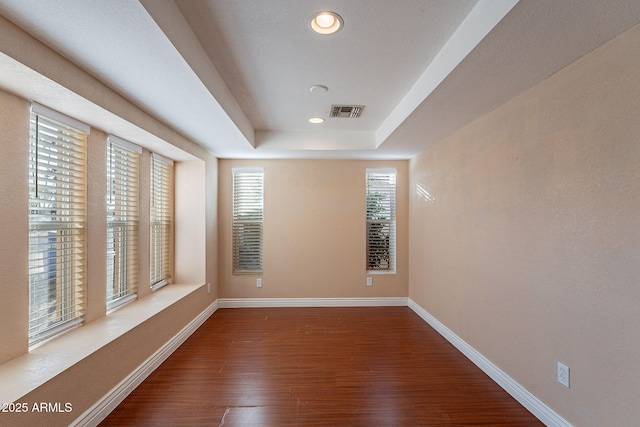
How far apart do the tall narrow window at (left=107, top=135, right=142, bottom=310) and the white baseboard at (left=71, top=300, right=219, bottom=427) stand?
1.95ft

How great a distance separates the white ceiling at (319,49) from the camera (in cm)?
129

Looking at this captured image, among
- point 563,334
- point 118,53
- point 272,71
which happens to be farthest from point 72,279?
point 563,334

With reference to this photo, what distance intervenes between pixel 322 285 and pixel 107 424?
2.89 m

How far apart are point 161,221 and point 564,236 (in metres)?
3.86

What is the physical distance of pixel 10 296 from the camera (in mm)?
1644

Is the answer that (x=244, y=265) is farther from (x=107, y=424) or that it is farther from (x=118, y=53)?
(x=118, y=53)

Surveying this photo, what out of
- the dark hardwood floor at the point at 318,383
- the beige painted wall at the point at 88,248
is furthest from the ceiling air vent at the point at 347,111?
the dark hardwood floor at the point at 318,383

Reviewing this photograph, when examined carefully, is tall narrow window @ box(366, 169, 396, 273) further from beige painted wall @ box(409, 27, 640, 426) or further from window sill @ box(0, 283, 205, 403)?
window sill @ box(0, 283, 205, 403)

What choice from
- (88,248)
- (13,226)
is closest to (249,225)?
(88,248)

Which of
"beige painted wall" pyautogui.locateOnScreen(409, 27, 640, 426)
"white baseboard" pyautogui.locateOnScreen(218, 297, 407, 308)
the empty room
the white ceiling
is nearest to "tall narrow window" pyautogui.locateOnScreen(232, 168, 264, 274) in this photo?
"white baseboard" pyautogui.locateOnScreen(218, 297, 407, 308)

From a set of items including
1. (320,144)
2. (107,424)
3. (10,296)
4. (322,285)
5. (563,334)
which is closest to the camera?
(10,296)

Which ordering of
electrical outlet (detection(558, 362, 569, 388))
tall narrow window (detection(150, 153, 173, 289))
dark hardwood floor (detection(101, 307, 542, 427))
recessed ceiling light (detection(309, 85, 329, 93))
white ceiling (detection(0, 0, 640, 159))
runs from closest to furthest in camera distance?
white ceiling (detection(0, 0, 640, 159))
electrical outlet (detection(558, 362, 569, 388))
dark hardwood floor (detection(101, 307, 542, 427))
recessed ceiling light (detection(309, 85, 329, 93))
tall narrow window (detection(150, 153, 173, 289))

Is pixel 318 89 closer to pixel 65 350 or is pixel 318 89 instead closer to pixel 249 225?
pixel 249 225

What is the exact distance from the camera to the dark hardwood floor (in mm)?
1956
